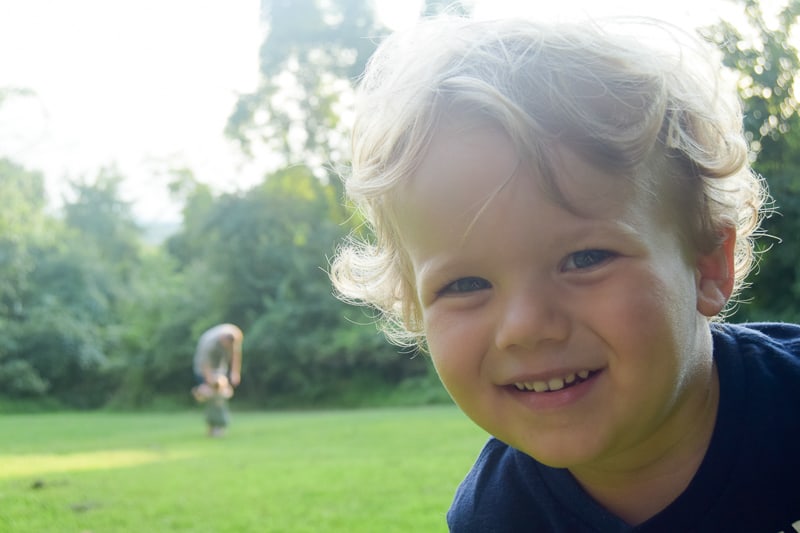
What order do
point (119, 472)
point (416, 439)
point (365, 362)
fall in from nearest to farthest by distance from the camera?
point (119, 472), point (416, 439), point (365, 362)

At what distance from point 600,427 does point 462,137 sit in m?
0.41

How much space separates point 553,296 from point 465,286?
149mm

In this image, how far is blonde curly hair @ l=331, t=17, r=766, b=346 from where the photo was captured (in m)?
1.07

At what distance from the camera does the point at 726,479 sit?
1.20m

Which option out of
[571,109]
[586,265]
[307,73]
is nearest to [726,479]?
[586,265]

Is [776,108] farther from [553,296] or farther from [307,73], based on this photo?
[307,73]

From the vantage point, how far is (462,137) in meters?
1.09

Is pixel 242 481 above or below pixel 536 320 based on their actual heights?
below

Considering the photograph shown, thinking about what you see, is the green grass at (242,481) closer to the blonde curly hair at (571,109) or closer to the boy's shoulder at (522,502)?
the boy's shoulder at (522,502)

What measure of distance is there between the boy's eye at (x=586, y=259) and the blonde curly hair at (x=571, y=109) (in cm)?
8

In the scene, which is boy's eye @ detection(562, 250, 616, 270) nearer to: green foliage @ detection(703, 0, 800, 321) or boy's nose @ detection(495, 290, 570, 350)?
boy's nose @ detection(495, 290, 570, 350)

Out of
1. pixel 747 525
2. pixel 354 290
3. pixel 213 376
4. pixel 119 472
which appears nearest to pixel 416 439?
pixel 119 472

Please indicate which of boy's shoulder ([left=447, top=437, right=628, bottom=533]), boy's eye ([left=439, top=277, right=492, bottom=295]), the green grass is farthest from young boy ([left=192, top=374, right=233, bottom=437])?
boy's eye ([left=439, top=277, right=492, bottom=295])

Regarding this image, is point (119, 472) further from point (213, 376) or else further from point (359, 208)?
point (213, 376)
